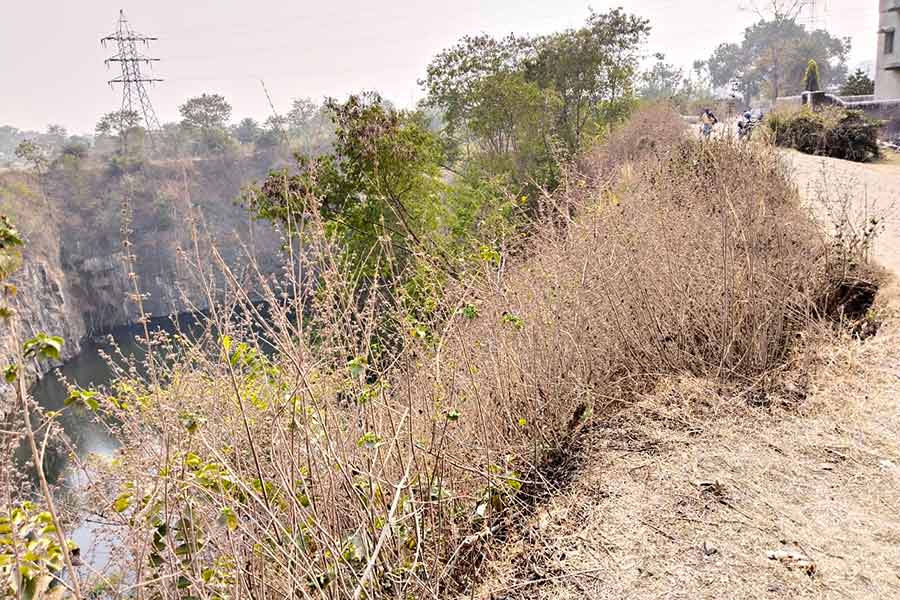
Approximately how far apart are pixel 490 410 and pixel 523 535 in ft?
2.40

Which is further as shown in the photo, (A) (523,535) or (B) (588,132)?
(B) (588,132)

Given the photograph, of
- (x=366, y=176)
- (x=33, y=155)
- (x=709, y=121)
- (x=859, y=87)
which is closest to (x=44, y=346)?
(x=366, y=176)

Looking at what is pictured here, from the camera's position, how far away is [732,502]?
9.43 feet

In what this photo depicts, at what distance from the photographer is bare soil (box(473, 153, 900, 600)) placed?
2482 millimetres

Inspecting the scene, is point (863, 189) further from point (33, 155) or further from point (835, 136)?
point (33, 155)

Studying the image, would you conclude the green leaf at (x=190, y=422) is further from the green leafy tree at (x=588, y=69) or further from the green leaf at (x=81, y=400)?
the green leafy tree at (x=588, y=69)

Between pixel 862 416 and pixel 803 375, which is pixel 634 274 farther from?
pixel 862 416

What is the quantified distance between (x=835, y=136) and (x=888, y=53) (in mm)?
18280

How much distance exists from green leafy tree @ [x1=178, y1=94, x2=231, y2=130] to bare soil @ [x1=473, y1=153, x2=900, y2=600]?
177 ft

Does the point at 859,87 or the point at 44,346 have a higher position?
the point at 859,87

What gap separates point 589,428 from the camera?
3.75 m

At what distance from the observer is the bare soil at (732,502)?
8.14 feet

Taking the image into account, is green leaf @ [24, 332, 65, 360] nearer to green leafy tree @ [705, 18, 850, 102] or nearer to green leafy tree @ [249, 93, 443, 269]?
green leafy tree @ [249, 93, 443, 269]

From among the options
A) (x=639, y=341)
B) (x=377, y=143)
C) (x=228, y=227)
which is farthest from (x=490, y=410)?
(x=228, y=227)
